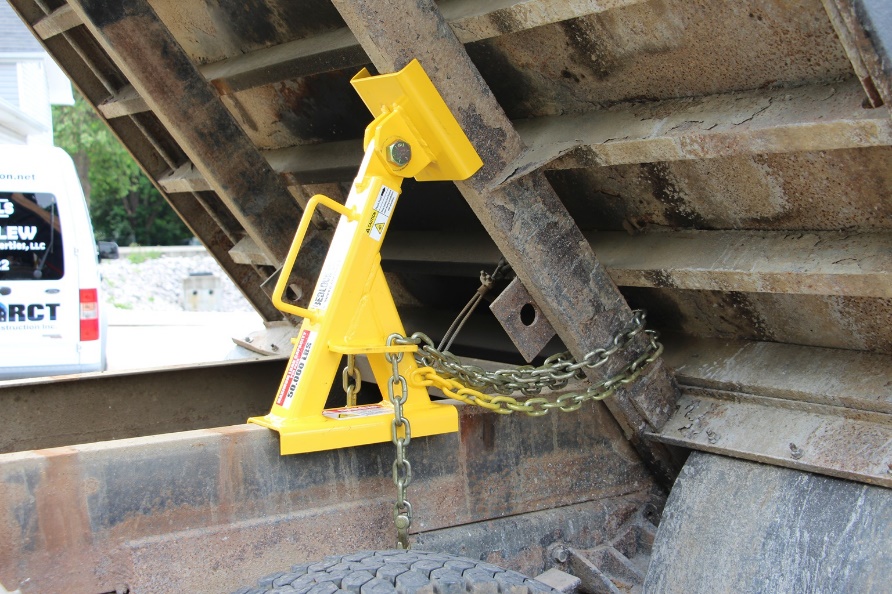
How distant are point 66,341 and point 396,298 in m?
3.96

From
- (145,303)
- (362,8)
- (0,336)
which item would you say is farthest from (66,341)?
(145,303)

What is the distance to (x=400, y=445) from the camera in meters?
2.86

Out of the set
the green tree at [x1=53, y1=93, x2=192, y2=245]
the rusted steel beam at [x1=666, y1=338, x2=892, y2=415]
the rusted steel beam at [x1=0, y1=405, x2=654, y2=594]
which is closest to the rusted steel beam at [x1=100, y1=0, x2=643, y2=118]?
the rusted steel beam at [x1=0, y1=405, x2=654, y2=594]

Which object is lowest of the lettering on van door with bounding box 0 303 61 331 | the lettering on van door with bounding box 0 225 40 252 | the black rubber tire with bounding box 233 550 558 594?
the black rubber tire with bounding box 233 550 558 594

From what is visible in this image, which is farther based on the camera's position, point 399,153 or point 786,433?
point 786,433

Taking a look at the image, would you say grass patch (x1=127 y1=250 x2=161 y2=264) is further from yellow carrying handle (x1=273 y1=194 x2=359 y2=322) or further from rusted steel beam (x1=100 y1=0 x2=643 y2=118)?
yellow carrying handle (x1=273 y1=194 x2=359 y2=322)

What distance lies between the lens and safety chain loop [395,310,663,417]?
3.05m

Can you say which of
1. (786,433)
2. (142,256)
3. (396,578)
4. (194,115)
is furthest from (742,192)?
(142,256)

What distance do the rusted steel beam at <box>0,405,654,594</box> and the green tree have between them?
33.6m

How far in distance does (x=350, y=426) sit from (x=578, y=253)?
3.24 feet

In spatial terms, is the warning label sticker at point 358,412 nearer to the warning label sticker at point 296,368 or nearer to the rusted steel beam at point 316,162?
the warning label sticker at point 296,368

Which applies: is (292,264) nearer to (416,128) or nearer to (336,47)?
(416,128)

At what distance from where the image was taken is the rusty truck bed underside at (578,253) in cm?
249

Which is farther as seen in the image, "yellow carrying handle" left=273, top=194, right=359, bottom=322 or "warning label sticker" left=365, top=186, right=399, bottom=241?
"warning label sticker" left=365, top=186, right=399, bottom=241
